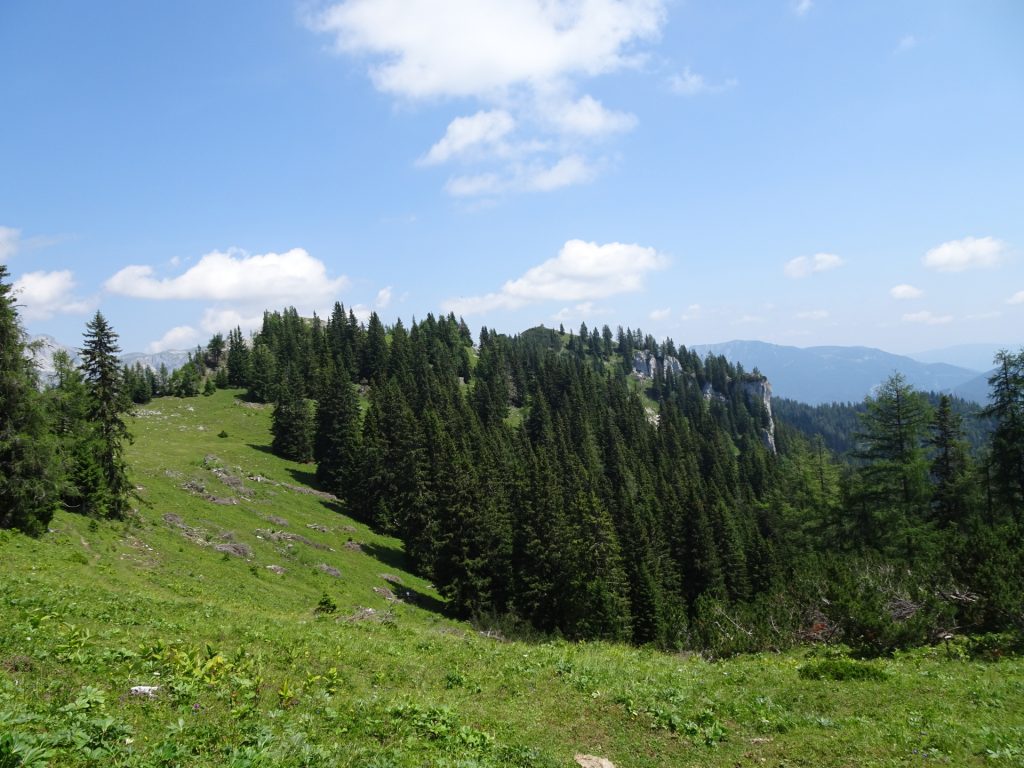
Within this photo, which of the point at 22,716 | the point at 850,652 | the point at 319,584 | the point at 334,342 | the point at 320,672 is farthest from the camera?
the point at 334,342

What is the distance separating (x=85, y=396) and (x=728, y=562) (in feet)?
200

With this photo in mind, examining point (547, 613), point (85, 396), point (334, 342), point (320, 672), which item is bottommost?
point (547, 613)

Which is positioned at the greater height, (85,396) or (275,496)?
(85,396)

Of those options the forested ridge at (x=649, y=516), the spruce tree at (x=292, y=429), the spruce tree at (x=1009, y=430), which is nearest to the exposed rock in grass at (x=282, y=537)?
the forested ridge at (x=649, y=516)

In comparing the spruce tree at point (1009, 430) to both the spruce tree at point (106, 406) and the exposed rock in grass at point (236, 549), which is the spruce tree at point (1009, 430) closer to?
the exposed rock in grass at point (236, 549)

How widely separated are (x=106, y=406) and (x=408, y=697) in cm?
3565

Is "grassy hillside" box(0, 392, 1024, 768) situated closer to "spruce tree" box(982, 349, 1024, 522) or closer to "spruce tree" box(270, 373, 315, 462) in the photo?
"spruce tree" box(982, 349, 1024, 522)

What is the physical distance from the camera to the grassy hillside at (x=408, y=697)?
Result: 8.24m

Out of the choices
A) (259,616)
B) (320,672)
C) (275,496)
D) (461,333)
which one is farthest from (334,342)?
(320,672)

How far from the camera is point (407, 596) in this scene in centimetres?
4525

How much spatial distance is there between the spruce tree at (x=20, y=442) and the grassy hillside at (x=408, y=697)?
4220mm

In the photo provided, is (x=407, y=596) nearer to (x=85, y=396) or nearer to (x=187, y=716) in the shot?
(x=85, y=396)

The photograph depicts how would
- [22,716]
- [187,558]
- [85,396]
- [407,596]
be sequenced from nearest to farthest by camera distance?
[22,716] → [187,558] → [85,396] → [407,596]

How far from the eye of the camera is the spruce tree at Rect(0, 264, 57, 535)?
89.5 ft
